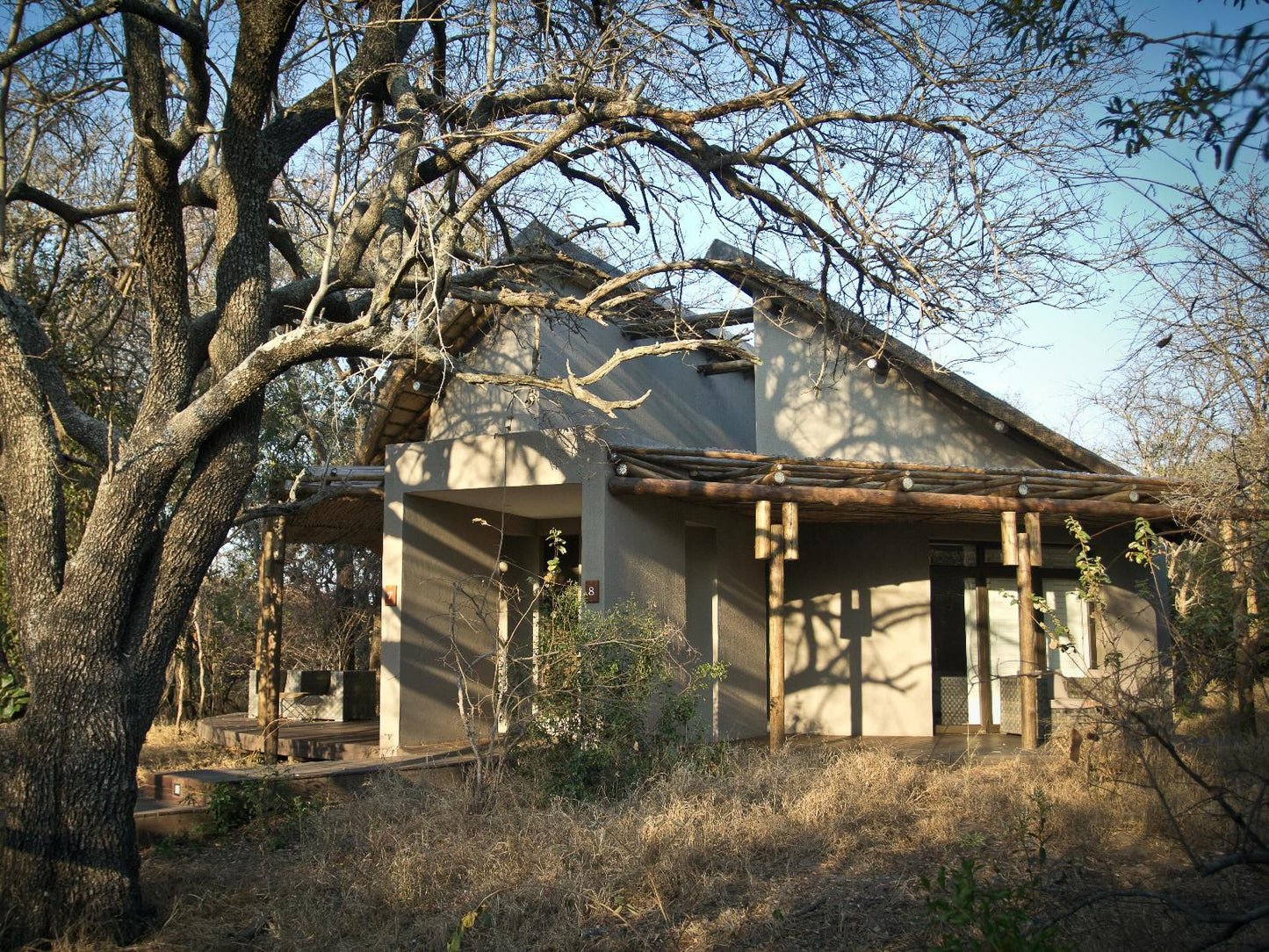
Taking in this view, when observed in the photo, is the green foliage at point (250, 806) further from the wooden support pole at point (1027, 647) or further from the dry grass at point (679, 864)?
the wooden support pole at point (1027, 647)

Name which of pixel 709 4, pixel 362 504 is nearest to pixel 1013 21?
pixel 709 4

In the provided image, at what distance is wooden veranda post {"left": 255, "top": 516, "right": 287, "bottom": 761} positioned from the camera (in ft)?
39.3

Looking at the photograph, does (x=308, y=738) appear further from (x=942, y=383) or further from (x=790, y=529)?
(x=942, y=383)

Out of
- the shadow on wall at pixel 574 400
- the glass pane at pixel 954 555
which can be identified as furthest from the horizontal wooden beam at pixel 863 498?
the glass pane at pixel 954 555

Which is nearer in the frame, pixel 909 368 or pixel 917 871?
pixel 917 871

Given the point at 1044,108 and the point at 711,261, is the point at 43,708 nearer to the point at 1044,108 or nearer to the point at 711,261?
the point at 711,261

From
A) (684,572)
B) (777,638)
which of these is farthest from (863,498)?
(684,572)

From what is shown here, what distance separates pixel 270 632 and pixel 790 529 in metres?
5.88

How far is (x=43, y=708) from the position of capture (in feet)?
20.8

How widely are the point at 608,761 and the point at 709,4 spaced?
632cm

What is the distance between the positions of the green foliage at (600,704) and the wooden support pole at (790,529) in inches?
59.8

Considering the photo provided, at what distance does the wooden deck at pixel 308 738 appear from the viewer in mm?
11844

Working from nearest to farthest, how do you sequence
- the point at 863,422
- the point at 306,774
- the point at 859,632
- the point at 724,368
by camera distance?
the point at 306,774 < the point at 863,422 < the point at 859,632 < the point at 724,368

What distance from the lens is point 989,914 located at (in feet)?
14.5
